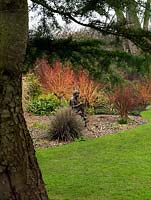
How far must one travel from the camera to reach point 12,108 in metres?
3.70

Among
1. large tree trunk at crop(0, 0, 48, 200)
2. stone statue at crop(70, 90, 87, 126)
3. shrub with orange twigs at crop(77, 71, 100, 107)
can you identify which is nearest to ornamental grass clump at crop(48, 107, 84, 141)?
stone statue at crop(70, 90, 87, 126)

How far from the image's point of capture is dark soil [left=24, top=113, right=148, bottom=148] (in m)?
11.6

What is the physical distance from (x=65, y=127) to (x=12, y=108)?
8.06 m

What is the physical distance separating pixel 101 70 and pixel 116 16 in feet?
2.63

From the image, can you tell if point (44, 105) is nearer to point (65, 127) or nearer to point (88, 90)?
point (88, 90)

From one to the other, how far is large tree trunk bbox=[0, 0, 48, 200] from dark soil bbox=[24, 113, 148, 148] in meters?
7.09

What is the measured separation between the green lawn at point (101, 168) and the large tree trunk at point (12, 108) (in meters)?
1.85

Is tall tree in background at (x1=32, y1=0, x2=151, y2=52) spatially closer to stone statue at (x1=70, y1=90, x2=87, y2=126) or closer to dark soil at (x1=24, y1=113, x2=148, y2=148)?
dark soil at (x1=24, y1=113, x2=148, y2=148)

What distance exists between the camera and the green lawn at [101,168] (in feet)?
19.2

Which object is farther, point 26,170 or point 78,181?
point 78,181

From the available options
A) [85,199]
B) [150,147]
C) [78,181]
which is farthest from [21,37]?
[150,147]

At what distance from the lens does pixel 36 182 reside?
3.84 m

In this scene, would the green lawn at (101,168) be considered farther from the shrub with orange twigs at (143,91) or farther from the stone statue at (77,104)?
the shrub with orange twigs at (143,91)

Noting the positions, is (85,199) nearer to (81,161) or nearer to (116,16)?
(116,16)
